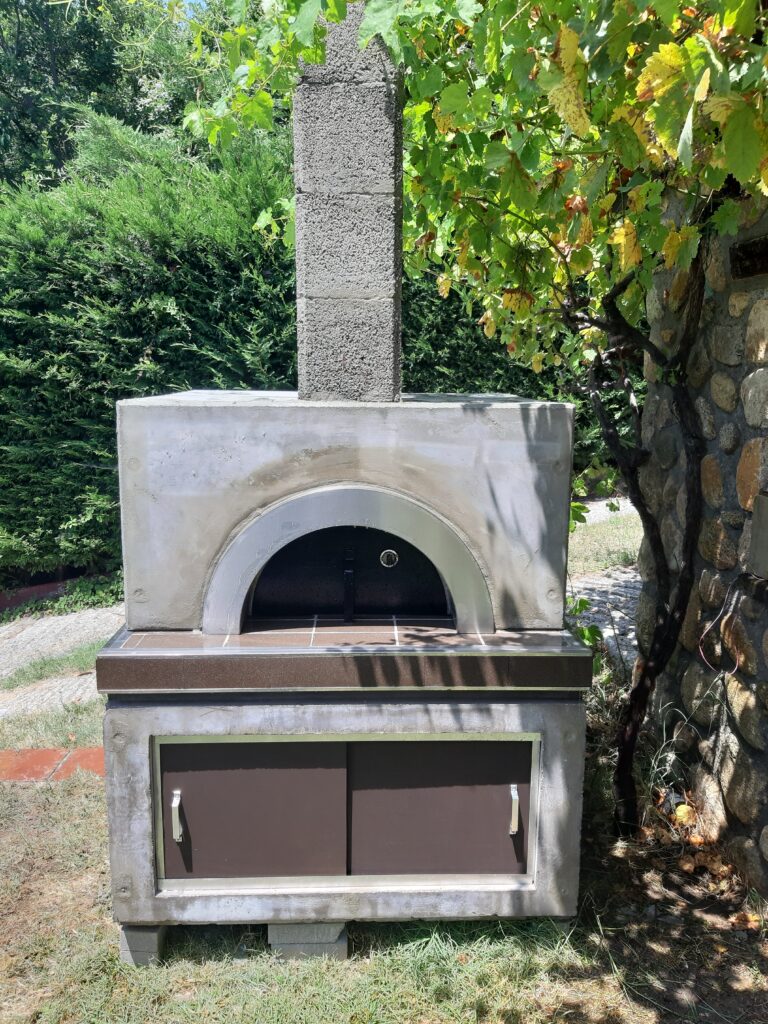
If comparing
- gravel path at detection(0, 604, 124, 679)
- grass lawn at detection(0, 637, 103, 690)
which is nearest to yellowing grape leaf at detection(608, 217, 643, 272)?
grass lawn at detection(0, 637, 103, 690)

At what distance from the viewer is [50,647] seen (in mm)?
6172

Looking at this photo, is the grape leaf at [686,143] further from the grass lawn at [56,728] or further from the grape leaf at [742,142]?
the grass lawn at [56,728]

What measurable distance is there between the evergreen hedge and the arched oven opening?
452 centimetres

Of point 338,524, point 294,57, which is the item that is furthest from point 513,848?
point 294,57

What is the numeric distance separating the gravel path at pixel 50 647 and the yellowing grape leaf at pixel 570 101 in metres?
4.09

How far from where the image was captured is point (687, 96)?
5.41ft

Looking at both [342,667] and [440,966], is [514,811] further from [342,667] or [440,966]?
[342,667]

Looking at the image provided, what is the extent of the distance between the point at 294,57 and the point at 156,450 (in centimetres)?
144

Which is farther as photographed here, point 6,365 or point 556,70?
point 6,365

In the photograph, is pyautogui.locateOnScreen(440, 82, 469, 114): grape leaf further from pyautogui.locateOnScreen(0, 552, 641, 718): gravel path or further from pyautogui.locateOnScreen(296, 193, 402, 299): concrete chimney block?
pyautogui.locateOnScreen(0, 552, 641, 718): gravel path

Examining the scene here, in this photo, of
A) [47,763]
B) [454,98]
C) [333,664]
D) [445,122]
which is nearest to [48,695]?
[47,763]

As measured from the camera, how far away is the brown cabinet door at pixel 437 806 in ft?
8.04

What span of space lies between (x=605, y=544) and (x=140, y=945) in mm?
5368

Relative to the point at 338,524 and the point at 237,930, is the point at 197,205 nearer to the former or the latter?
the point at 338,524
